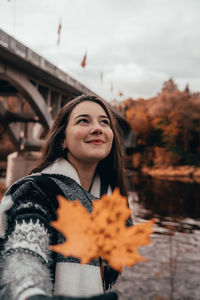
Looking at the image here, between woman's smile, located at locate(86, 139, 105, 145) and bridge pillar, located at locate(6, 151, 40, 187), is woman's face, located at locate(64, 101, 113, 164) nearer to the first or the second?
woman's smile, located at locate(86, 139, 105, 145)

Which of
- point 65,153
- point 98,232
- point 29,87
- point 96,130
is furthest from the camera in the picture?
point 29,87

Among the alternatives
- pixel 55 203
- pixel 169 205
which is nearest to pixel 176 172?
pixel 169 205

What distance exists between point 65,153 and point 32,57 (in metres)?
11.0

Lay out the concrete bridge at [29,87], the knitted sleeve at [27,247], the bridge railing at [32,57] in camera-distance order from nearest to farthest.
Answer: the knitted sleeve at [27,247], the bridge railing at [32,57], the concrete bridge at [29,87]

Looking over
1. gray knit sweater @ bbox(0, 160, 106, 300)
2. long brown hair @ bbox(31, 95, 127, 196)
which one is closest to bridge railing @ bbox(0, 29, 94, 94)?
long brown hair @ bbox(31, 95, 127, 196)

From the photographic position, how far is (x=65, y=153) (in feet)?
4.85

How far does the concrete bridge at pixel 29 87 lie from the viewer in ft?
35.4

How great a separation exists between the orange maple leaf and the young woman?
10cm

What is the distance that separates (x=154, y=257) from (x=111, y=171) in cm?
661

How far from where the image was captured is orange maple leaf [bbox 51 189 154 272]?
1.86 feet

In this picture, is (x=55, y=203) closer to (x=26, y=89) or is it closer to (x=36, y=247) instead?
(x=36, y=247)

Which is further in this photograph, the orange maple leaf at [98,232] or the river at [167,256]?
the river at [167,256]

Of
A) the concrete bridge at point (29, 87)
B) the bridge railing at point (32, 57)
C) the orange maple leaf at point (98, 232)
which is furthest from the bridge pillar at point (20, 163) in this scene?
the orange maple leaf at point (98, 232)

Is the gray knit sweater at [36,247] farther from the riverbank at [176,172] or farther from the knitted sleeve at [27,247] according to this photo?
the riverbank at [176,172]
